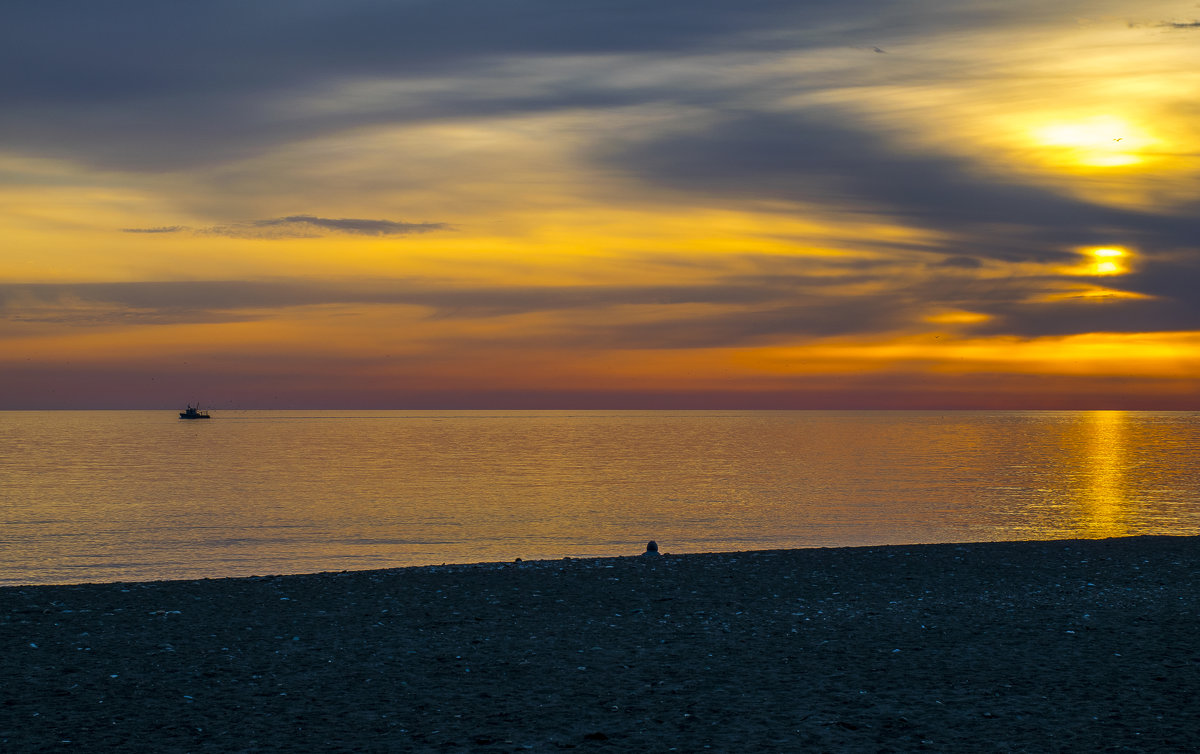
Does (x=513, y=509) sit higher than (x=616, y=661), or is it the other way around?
(x=616, y=661)

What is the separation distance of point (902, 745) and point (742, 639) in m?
4.73

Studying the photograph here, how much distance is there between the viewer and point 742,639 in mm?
14086

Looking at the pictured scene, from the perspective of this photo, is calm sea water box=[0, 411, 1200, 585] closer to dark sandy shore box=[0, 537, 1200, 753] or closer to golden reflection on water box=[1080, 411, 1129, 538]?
golden reflection on water box=[1080, 411, 1129, 538]

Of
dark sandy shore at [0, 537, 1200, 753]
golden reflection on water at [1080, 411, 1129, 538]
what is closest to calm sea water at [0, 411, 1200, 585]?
golden reflection on water at [1080, 411, 1129, 538]

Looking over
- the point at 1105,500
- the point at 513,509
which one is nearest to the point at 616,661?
the point at 513,509

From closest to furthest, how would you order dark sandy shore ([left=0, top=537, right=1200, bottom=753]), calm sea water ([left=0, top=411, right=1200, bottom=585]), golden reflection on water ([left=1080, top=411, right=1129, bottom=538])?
dark sandy shore ([left=0, top=537, right=1200, bottom=753]) < calm sea water ([left=0, top=411, right=1200, bottom=585]) < golden reflection on water ([left=1080, top=411, right=1129, bottom=538])

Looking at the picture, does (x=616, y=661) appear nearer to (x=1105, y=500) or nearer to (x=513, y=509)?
(x=513, y=509)

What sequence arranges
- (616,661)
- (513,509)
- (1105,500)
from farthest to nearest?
(1105,500) → (513,509) → (616,661)

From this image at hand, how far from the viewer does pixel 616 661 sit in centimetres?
1291

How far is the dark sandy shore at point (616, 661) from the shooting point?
988 cm

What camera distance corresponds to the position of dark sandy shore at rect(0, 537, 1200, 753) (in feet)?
32.4

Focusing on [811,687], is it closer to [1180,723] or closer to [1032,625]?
[1180,723]

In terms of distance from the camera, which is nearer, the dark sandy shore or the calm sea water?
the dark sandy shore

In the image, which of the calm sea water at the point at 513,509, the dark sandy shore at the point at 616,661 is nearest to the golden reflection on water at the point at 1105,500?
the calm sea water at the point at 513,509
